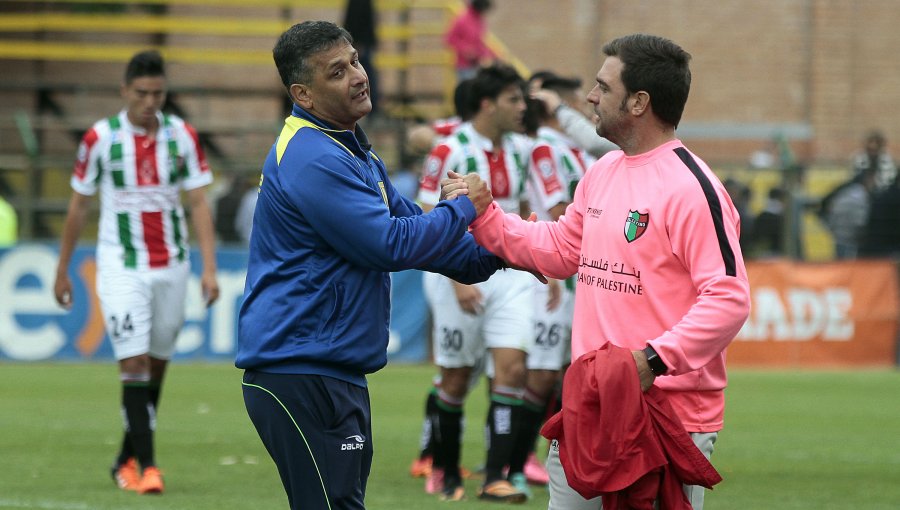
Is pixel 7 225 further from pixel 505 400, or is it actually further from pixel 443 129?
pixel 505 400

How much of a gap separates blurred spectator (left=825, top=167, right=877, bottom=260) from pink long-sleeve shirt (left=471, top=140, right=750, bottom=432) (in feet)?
46.5

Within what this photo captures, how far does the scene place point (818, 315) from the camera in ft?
57.5

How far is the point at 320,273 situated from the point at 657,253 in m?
1.11

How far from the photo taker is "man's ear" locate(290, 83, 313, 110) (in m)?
4.78

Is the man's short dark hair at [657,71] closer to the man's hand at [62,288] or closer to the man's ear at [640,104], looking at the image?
the man's ear at [640,104]

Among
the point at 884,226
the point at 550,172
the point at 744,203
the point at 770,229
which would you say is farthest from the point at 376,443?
the point at 884,226

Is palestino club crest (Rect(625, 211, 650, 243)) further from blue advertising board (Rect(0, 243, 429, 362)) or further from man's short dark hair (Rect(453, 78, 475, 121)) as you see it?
blue advertising board (Rect(0, 243, 429, 362))

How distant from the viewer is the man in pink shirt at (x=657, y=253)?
4406 millimetres

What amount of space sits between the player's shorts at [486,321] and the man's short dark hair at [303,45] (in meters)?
3.79

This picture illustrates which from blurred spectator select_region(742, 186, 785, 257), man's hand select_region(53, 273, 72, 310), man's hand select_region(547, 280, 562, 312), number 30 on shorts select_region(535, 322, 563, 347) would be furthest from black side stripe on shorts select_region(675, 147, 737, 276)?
blurred spectator select_region(742, 186, 785, 257)

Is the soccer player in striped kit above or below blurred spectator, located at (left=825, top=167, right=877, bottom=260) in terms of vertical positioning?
above

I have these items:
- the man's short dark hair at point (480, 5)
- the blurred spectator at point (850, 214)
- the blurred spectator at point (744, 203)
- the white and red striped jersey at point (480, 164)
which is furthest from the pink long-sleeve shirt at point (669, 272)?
the man's short dark hair at point (480, 5)

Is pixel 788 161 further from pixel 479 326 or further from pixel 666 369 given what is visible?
pixel 666 369

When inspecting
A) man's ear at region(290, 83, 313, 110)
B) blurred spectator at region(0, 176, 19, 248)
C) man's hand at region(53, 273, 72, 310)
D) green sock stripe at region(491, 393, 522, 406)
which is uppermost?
man's ear at region(290, 83, 313, 110)
